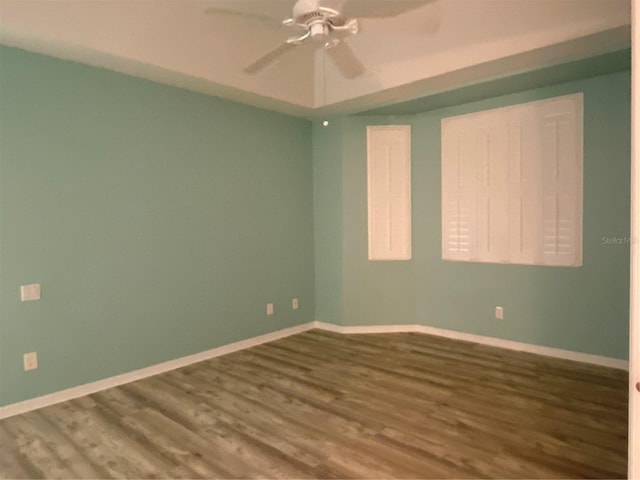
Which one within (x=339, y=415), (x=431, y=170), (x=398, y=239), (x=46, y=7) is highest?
(x=46, y=7)

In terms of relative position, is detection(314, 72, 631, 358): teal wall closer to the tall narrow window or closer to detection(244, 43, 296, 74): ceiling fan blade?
the tall narrow window

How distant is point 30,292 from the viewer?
296 cm

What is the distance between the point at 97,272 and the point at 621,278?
14.1ft

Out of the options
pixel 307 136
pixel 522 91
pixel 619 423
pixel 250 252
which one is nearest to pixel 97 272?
pixel 250 252

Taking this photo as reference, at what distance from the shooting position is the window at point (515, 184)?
12.4 feet

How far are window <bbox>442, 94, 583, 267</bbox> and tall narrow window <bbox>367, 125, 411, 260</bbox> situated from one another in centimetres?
43

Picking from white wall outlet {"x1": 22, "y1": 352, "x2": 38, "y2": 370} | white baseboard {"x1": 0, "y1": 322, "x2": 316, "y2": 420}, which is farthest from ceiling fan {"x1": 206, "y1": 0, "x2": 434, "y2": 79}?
white baseboard {"x1": 0, "y1": 322, "x2": 316, "y2": 420}

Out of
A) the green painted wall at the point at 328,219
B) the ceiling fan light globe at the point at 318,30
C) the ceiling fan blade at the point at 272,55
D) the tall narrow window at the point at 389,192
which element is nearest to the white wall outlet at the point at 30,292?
the ceiling fan blade at the point at 272,55

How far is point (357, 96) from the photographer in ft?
13.5

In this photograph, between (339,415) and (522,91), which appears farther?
(522,91)

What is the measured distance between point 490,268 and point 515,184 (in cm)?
87

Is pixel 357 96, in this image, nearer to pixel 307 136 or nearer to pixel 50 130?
pixel 307 136

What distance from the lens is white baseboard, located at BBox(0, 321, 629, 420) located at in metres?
3.06

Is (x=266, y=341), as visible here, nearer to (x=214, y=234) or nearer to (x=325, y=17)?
(x=214, y=234)
